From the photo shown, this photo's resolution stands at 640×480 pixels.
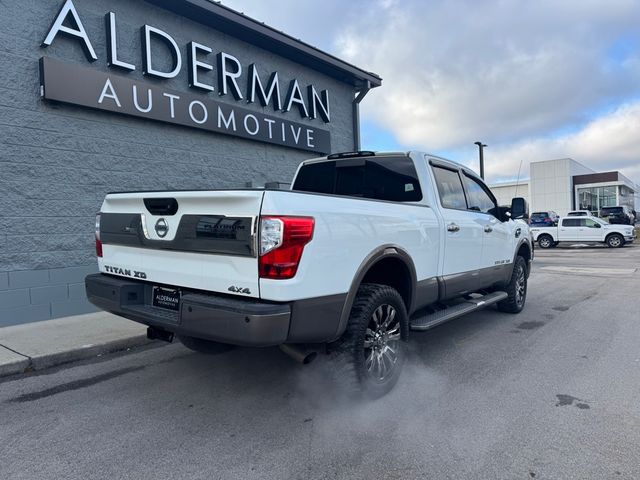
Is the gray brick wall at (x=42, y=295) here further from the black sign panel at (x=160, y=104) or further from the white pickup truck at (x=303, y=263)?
the white pickup truck at (x=303, y=263)

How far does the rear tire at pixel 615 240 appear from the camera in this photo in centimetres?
2209

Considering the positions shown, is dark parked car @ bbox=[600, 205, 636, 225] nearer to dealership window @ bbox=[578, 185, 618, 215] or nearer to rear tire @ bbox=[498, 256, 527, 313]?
dealership window @ bbox=[578, 185, 618, 215]

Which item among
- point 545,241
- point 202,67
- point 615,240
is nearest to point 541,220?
point 545,241

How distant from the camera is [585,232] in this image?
22.8 meters

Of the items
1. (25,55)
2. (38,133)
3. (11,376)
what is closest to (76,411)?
(11,376)

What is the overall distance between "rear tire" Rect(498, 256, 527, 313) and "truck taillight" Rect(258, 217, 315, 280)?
15.7ft

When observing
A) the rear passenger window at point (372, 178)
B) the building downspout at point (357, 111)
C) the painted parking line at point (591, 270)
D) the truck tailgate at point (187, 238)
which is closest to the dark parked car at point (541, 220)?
the painted parking line at point (591, 270)

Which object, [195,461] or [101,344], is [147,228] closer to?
[195,461]

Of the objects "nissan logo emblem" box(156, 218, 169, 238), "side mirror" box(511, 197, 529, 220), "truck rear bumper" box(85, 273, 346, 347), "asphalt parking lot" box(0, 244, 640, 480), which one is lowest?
"asphalt parking lot" box(0, 244, 640, 480)

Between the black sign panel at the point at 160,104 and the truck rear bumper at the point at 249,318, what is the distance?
4.23 m

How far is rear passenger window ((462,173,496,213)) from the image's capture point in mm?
5629

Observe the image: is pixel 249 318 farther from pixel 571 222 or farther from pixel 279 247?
pixel 571 222

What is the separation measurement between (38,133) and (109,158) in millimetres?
964

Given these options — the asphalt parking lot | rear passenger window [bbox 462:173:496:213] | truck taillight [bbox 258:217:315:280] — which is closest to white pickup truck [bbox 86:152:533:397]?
truck taillight [bbox 258:217:315:280]
